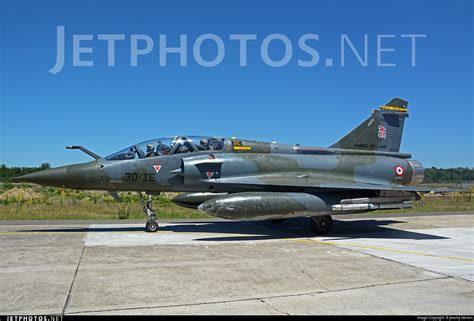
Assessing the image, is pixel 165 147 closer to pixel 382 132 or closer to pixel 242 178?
pixel 242 178

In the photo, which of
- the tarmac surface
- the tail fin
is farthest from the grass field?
the tail fin

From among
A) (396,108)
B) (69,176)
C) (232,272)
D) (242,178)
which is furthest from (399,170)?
(69,176)

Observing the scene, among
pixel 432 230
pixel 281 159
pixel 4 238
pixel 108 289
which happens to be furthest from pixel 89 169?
pixel 432 230

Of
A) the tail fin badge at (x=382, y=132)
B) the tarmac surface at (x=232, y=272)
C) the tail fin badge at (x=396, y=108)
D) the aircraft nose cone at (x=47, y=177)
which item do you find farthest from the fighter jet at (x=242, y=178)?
the tail fin badge at (x=396, y=108)

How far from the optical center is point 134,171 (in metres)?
12.3

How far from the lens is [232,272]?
7340mm

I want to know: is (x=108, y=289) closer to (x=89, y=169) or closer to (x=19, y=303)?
(x=19, y=303)

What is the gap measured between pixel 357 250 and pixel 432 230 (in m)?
5.37

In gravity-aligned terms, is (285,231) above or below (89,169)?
below

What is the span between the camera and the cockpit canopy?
41.1 ft

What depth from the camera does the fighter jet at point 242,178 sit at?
11602 mm

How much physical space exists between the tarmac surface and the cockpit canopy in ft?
7.42

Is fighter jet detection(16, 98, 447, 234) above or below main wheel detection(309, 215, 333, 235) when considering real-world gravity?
above

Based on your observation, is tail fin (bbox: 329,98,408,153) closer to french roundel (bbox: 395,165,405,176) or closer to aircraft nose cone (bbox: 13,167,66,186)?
french roundel (bbox: 395,165,405,176)
